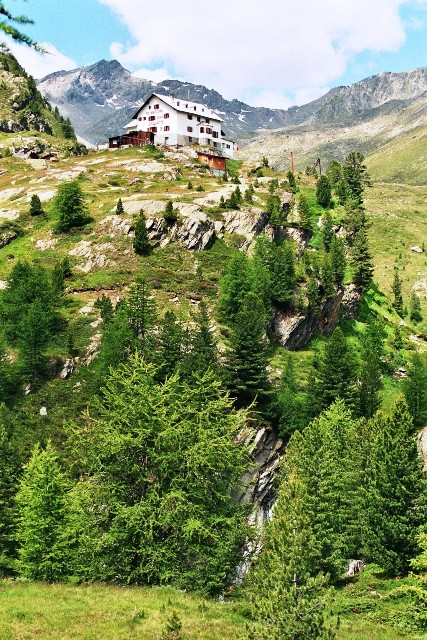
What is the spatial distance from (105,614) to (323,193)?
93.5 metres

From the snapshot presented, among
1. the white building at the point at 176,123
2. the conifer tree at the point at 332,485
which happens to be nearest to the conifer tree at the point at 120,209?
the conifer tree at the point at 332,485

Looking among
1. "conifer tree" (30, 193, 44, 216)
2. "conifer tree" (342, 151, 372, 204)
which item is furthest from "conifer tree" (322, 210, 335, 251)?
"conifer tree" (30, 193, 44, 216)

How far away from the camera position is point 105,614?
2041 centimetres

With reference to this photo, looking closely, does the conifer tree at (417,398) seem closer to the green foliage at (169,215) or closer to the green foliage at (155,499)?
the green foliage at (155,499)

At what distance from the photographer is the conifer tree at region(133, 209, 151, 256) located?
72.8 meters

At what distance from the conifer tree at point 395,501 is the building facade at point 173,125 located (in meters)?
102

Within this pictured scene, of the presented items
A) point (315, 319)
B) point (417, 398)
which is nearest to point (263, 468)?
point (417, 398)

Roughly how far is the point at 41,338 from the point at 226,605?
37.5m

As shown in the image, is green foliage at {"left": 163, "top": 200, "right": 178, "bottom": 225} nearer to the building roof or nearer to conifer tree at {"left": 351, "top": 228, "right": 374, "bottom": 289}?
conifer tree at {"left": 351, "top": 228, "right": 374, "bottom": 289}

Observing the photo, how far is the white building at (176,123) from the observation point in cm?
12500

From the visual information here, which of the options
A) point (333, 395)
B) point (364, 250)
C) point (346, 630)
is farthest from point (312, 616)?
point (364, 250)

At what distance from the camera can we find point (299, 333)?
72.7 m

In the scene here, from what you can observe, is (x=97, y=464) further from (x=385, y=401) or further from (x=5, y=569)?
(x=385, y=401)

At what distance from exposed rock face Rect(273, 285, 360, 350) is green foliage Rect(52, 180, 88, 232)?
3455 centimetres
